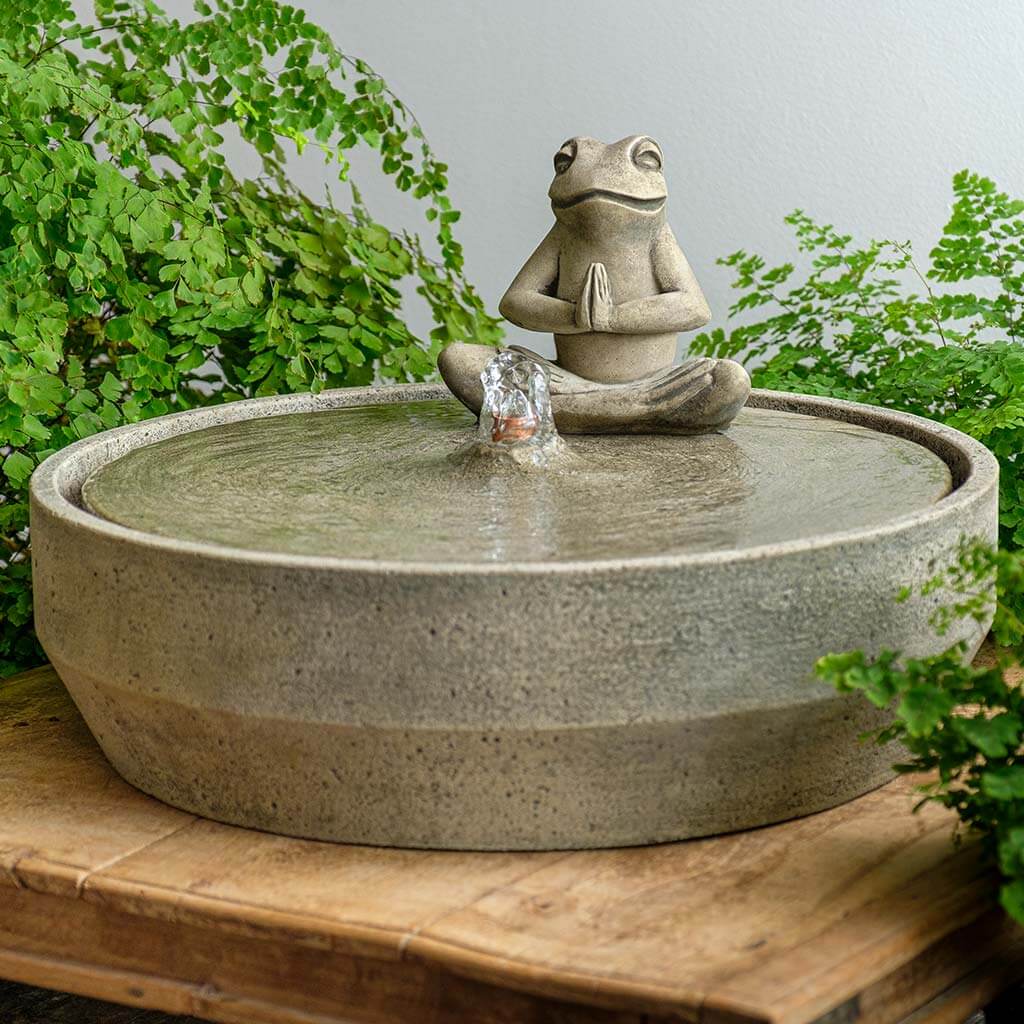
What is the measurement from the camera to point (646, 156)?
281 cm

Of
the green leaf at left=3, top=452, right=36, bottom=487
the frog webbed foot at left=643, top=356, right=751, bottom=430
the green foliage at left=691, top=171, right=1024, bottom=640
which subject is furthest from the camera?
the green foliage at left=691, top=171, right=1024, bottom=640

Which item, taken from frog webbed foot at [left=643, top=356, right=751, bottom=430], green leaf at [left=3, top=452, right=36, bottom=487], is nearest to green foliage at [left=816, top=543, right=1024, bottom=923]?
frog webbed foot at [left=643, top=356, right=751, bottom=430]

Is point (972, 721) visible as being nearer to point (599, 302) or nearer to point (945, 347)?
point (599, 302)

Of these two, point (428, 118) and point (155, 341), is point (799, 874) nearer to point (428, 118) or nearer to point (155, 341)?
point (155, 341)

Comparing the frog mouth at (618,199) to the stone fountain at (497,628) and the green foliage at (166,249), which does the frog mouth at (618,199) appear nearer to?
the stone fountain at (497,628)

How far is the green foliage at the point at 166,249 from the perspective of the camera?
302 cm

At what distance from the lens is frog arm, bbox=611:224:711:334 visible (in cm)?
277

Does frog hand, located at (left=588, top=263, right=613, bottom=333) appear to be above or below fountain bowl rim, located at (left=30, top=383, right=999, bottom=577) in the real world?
above

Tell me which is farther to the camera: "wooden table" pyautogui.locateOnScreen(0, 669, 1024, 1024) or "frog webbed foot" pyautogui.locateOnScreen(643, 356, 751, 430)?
"frog webbed foot" pyautogui.locateOnScreen(643, 356, 751, 430)

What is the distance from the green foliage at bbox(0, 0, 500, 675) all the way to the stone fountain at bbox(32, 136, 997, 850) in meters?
0.64

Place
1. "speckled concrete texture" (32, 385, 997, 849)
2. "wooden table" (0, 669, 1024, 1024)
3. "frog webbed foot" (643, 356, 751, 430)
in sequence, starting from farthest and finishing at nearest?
"frog webbed foot" (643, 356, 751, 430)
"speckled concrete texture" (32, 385, 997, 849)
"wooden table" (0, 669, 1024, 1024)

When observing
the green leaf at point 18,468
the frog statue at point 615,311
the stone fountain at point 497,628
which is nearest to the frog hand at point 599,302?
the frog statue at point 615,311

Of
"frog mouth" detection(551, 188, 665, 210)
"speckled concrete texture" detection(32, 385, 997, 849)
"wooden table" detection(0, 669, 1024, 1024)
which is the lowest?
"wooden table" detection(0, 669, 1024, 1024)

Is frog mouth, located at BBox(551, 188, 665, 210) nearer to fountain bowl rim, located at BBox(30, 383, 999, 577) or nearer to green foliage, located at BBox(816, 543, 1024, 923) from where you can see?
fountain bowl rim, located at BBox(30, 383, 999, 577)
